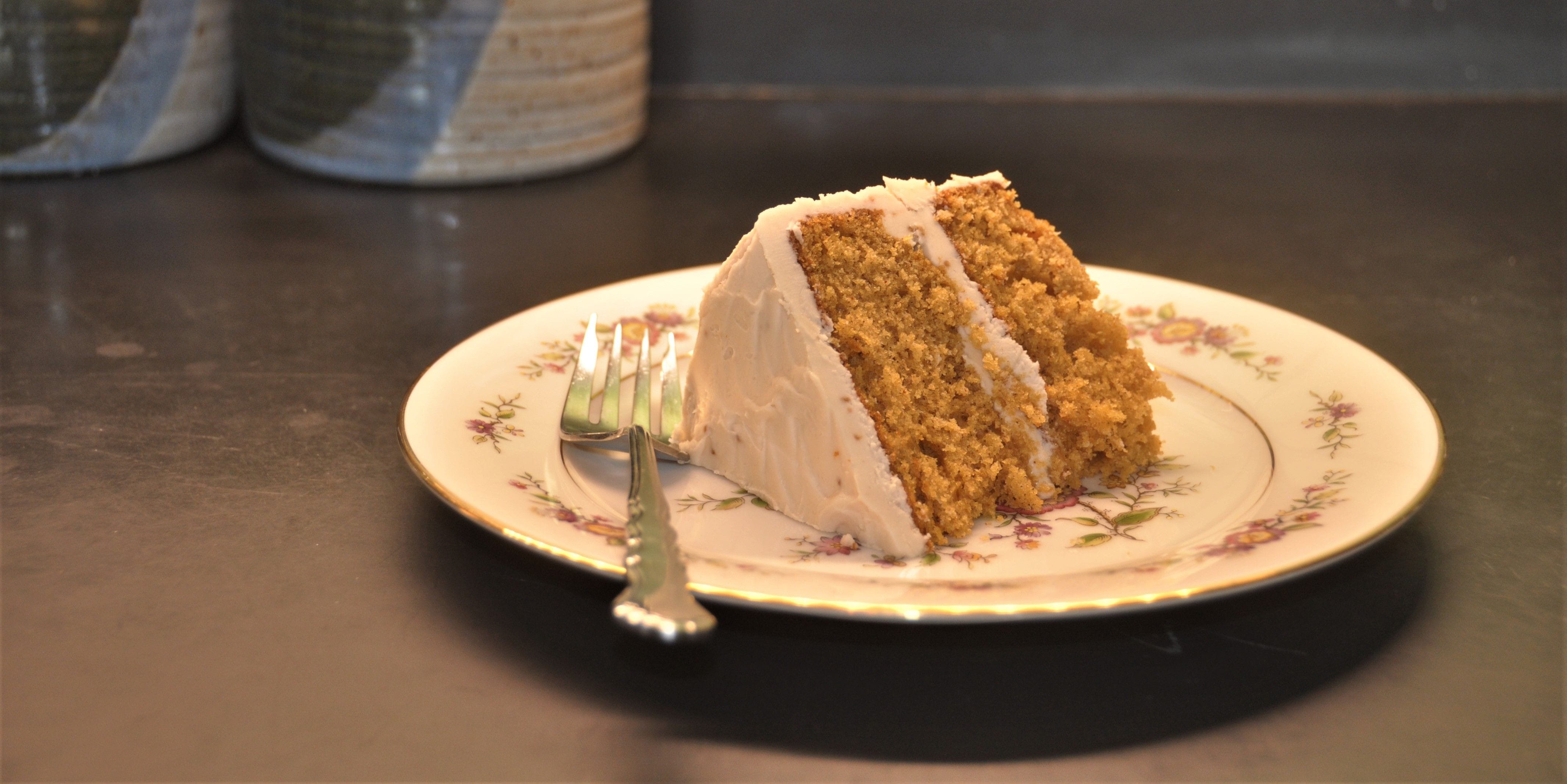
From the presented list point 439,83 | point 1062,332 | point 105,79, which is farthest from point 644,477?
point 105,79

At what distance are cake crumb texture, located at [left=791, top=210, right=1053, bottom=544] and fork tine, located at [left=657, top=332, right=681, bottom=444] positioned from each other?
27 centimetres

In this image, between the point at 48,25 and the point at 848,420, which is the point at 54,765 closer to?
the point at 848,420

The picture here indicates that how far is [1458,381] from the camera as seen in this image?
1.83 meters

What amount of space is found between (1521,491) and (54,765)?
4.86 ft

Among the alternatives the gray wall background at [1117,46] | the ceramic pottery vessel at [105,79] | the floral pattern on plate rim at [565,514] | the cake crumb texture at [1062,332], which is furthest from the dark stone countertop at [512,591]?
the gray wall background at [1117,46]

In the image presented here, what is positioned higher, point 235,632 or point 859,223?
point 859,223

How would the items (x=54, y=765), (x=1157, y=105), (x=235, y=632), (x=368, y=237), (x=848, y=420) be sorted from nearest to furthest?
(x=54, y=765) < (x=235, y=632) < (x=848, y=420) < (x=368, y=237) < (x=1157, y=105)

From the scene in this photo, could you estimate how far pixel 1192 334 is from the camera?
1.73 metres

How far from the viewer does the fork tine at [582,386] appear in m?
1.48

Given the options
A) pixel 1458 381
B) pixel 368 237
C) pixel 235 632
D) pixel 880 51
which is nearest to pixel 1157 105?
pixel 880 51

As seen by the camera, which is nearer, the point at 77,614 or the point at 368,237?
the point at 77,614

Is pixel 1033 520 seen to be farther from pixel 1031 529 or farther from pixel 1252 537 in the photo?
pixel 1252 537

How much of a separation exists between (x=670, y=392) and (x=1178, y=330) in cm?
69

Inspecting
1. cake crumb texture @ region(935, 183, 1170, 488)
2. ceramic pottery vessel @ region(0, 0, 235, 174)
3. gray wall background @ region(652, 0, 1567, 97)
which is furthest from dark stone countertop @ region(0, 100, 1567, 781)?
gray wall background @ region(652, 0, 1567, 97)
